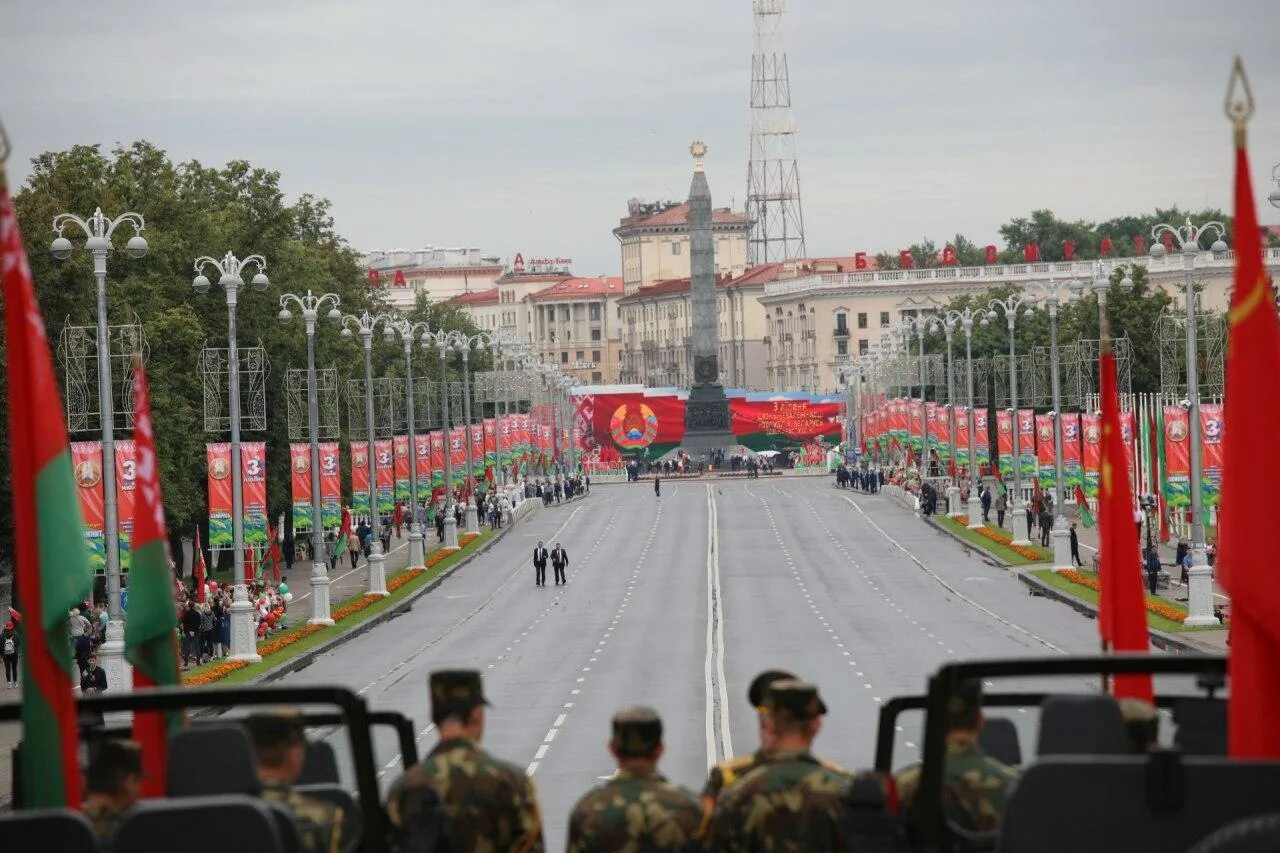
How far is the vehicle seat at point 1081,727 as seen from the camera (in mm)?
8617

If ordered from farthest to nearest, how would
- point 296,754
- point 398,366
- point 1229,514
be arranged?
point 398,366 < point 296,754 < point 1229,514

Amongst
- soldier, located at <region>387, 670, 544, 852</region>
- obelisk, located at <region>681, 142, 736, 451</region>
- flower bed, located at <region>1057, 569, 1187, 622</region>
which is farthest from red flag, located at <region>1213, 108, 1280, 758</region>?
obelisk, located at <region>681, 142, 736, 451</region>

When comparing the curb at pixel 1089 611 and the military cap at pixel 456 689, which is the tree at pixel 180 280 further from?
the military cap at pixel 456 689

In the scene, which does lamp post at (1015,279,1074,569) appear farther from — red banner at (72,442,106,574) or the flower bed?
red banner at (72,442,106,574)

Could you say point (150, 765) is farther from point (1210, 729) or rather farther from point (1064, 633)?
point (1064, 633)

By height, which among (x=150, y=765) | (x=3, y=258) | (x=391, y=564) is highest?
(x=3, y=258)

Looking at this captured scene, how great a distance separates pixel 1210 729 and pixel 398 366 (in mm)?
113131

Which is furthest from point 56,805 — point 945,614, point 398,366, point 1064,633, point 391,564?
point 398,366

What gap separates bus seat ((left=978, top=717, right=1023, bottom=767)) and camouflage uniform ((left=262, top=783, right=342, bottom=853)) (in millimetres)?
2309

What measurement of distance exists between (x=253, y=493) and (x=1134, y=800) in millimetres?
48447

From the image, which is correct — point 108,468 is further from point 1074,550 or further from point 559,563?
point 1074,550

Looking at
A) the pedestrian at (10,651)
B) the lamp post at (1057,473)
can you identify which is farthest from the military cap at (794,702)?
the lamp post at (1057,473)

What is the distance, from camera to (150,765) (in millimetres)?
8906

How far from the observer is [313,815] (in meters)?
8.57
